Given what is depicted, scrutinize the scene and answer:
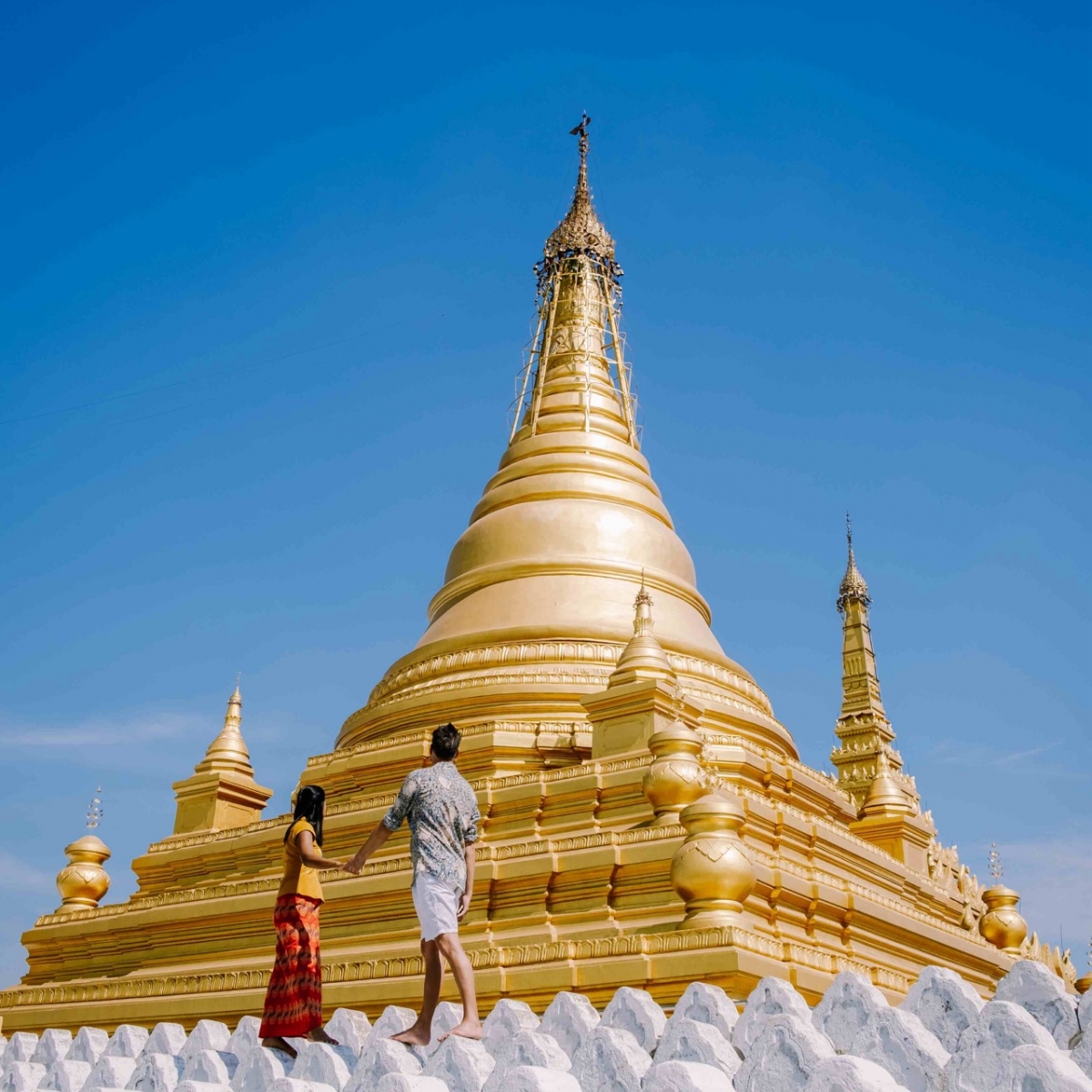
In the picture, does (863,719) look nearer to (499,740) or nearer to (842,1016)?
(499,740)

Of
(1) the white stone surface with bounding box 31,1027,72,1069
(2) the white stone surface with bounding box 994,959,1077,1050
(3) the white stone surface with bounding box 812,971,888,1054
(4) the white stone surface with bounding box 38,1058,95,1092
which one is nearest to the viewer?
(2) the white stone surface with bounding box 994,959,1077,1050

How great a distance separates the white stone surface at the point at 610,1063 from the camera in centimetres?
495

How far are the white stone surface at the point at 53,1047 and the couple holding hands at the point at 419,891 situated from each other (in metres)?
2.61

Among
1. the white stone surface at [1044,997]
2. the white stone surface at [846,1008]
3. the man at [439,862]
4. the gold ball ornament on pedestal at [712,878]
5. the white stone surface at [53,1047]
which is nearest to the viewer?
the white stone surface at [1044,997]

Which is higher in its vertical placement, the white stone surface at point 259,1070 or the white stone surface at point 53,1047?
the white stone surface at point 53,1047

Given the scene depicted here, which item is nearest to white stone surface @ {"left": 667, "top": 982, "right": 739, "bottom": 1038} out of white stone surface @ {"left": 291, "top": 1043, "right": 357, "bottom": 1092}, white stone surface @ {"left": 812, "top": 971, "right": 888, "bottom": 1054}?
white stone surface @ {"left": 812, "top": 971, "right": 888, "bottom": 1054}

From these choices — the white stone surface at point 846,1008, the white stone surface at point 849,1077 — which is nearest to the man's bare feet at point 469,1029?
the white stone surface at point 846,1008

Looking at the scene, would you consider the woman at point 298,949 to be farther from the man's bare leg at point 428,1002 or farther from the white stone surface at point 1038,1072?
the white stone surface at point 1038,1072

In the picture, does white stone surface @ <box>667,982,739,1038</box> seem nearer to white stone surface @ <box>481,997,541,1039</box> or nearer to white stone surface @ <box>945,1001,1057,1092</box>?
white stone surface @ <box>481,997,541,1039</box>

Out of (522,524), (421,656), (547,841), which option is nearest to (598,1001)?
(547,841)

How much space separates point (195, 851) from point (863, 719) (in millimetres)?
19163

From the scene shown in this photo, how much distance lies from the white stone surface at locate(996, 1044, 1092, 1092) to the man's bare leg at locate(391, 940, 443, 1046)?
2.68 meters

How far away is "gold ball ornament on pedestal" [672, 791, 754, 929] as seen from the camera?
33.5 feet

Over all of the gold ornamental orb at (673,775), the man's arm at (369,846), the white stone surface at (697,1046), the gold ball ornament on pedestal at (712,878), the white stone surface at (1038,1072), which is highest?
the gold ornamental orb at (673,775)
